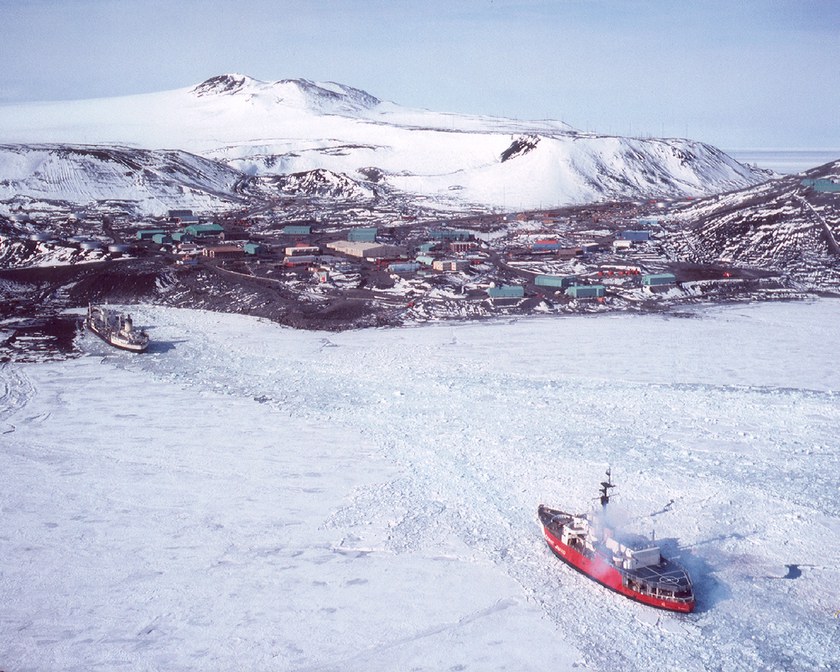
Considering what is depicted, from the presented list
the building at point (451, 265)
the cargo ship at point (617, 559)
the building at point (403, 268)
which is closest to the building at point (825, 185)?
the building at point (451, 265)

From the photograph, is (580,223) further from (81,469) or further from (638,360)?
(81,469)

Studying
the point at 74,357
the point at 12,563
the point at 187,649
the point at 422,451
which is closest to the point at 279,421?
the point at 422,451

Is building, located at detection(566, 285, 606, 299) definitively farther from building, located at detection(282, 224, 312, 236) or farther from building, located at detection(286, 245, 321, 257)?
building, located at detection(282, 224, 312, 236)

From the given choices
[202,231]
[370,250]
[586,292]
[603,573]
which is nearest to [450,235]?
[370,250]

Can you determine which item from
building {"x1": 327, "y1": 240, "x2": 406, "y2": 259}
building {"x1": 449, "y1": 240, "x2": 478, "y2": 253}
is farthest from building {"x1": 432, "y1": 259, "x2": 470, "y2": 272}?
building {"x1": 449, "y1": 240, "x2": 478, "y2": 253}

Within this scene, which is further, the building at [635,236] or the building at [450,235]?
the building at [450,235]

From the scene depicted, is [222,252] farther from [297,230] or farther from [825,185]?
[825,185]

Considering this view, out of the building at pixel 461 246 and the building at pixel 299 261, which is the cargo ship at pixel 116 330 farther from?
the building at pixel 461 246
